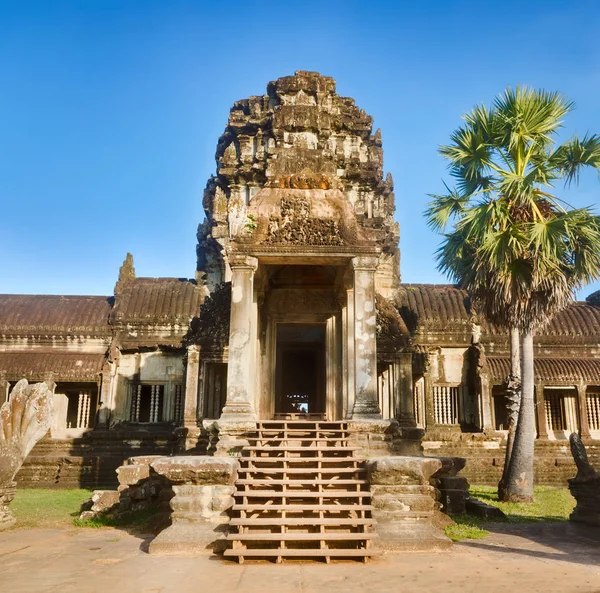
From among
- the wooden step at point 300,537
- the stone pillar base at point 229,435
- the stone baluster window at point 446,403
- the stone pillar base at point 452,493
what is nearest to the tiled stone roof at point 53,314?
the stone baluster window at point 446,403

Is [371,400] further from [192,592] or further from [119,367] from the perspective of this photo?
[119,367]

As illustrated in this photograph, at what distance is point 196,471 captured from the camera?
324 inches

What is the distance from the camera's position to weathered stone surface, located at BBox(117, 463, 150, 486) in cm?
1075

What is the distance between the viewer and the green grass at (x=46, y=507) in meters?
10.6

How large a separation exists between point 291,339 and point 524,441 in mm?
7404

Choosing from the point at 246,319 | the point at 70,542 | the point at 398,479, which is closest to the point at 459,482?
the point at 398,479

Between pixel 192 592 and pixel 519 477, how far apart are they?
34.4 ft

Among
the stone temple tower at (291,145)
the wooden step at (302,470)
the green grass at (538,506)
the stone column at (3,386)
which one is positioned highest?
the stone temple tower at (291,145)

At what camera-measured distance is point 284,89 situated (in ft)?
68.7

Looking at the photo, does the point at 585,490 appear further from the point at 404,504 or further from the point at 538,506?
the point at 404,504

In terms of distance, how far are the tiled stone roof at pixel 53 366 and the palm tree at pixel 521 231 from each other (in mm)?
14509

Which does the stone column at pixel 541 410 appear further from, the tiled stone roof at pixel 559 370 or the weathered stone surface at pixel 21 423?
the weathered stone surface at pixel 21 423

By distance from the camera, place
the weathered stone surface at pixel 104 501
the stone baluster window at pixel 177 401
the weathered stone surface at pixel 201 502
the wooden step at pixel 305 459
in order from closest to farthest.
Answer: the weathered stone surface at pixel 201 502
the wooden step at pixel 305 459
the weathered stone surface at pixel 104 501
the stone baluster window at pixel 177 401

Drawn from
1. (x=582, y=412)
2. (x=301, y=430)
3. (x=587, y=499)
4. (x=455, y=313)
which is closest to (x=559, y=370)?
(x=582, y=412)
